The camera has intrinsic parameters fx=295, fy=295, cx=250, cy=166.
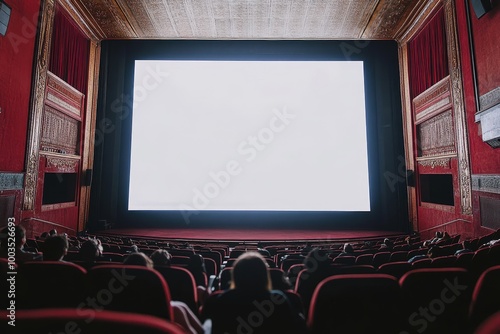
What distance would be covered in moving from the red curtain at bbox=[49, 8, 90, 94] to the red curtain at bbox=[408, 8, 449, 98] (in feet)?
33.9

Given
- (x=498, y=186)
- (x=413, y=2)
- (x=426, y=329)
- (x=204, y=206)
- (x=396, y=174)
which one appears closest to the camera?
(x=426, y=329)

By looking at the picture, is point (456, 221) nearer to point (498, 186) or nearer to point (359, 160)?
point (498, 186)

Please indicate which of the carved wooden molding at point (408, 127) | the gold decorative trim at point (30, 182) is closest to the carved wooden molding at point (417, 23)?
the carved wooden molding at point (408, 127)

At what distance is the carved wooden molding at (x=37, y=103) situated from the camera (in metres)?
6.85

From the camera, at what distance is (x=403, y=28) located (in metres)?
9.59

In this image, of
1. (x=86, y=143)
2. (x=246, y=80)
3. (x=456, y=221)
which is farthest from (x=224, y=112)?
(x=456, y=221)

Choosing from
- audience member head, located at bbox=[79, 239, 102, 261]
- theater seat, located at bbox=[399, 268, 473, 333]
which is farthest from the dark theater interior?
theater seat, located at bbox=[399, 268, 473, 333]

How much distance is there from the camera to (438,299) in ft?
4.97

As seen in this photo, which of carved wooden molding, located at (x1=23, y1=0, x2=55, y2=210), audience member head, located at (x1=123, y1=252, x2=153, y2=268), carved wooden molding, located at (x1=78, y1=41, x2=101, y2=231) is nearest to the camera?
audience member head, located at (x1=123, y1=252, x2=153, y2=268)

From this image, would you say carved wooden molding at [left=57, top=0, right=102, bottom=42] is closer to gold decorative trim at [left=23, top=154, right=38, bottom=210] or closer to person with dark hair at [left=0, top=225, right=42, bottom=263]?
gold decorative trim at [left=23, top=154, right=38, bottom=210]

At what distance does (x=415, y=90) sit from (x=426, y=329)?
32.1ft

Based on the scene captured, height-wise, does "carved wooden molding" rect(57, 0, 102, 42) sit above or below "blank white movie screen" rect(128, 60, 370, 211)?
above

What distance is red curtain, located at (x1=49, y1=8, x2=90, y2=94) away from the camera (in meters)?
7.96

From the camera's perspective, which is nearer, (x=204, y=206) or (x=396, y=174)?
(x=204, y=206)
